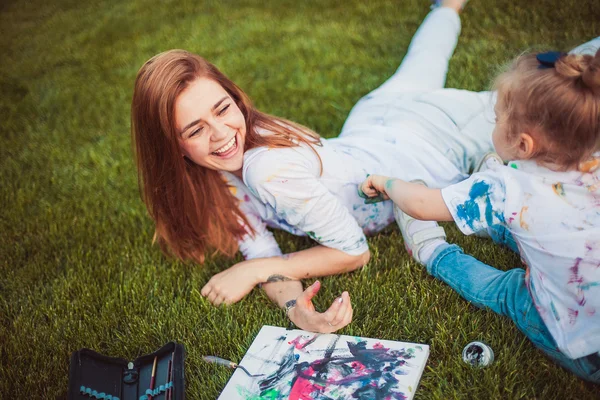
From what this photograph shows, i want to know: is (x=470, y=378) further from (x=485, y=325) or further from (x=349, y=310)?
(x=349, y=310)

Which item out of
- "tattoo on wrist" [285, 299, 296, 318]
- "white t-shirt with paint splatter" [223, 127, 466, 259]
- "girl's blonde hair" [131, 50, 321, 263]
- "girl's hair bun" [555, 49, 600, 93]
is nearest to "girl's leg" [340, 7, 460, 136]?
"white t-shirt with paint splatter" [223, 127, 466, 259]

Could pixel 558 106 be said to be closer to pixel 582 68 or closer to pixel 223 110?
pixel 582 68

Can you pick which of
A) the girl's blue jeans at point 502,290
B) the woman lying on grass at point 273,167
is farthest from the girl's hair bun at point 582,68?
the woman lying on grass at point 273,167

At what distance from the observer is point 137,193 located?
342 centimetres

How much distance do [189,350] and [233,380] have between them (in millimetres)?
297

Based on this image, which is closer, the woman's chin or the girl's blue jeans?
the girl's blue jeans

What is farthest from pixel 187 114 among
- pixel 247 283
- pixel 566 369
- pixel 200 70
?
pixel 566 369

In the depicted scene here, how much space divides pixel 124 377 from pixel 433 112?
6.19 ft

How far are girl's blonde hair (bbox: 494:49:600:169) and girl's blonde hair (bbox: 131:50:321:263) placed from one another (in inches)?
38.8

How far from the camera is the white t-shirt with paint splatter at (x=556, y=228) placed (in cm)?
172

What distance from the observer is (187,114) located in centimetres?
227

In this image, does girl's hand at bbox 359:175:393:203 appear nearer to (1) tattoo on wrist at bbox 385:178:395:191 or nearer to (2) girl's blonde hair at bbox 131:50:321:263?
(1) tattoo on wrist at bbox 385:178:395:191

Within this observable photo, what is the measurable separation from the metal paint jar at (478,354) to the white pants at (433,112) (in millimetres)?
1087

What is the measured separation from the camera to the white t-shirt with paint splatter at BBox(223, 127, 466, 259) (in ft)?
7.49
